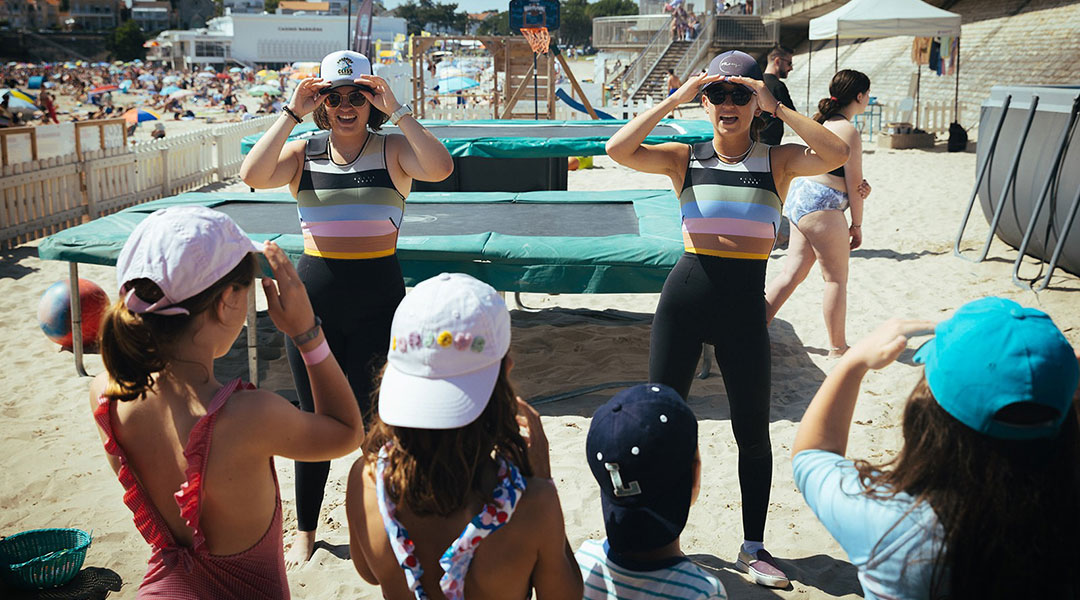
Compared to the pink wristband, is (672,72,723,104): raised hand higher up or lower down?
higher up

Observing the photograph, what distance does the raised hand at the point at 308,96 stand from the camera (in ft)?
10.5

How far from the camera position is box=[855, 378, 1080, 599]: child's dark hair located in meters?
1.46

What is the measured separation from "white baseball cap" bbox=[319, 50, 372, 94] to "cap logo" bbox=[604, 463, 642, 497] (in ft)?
6.36

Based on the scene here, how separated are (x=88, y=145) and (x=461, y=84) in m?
21.7

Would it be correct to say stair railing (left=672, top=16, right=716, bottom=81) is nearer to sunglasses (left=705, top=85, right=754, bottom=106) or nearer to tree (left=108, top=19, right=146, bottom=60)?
sunglasses (left=705, top=85, right=754, bottom=106)

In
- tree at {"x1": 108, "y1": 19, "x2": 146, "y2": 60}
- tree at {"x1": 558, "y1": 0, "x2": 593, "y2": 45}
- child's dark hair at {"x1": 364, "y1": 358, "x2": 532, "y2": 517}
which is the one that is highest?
tree at {"x1": 558, "y1": 0, "x2": 593, "y2": 45}

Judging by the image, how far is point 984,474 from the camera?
1471 mm

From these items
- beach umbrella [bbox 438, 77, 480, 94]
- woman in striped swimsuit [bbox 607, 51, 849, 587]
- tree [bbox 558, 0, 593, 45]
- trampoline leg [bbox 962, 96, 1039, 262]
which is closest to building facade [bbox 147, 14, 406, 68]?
tree [bbox 558, 0, 593, 45]

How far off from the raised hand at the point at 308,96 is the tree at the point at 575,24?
428 feet

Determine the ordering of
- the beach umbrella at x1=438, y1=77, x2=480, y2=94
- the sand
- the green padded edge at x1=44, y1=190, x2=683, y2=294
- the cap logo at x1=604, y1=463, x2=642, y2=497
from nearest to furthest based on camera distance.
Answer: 1. the cap logo at x1=604, y1=463, x2=642, y2=497
2. the sand
3. the green padded edge at x1=44, y1=190, x2=683, y2=294
4. the beach umbrella at x1=438, y1=77, x2=480, y2=94

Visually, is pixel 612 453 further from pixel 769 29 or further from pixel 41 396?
pixel 769 29

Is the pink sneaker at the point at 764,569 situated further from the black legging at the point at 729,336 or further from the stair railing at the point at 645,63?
the stair railing at the point at 645,63

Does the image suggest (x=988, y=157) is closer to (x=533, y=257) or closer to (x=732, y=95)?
(x=533, y=257)

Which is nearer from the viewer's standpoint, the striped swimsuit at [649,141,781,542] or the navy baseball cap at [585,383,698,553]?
the navy baseball cap at [585,383,698,553]
